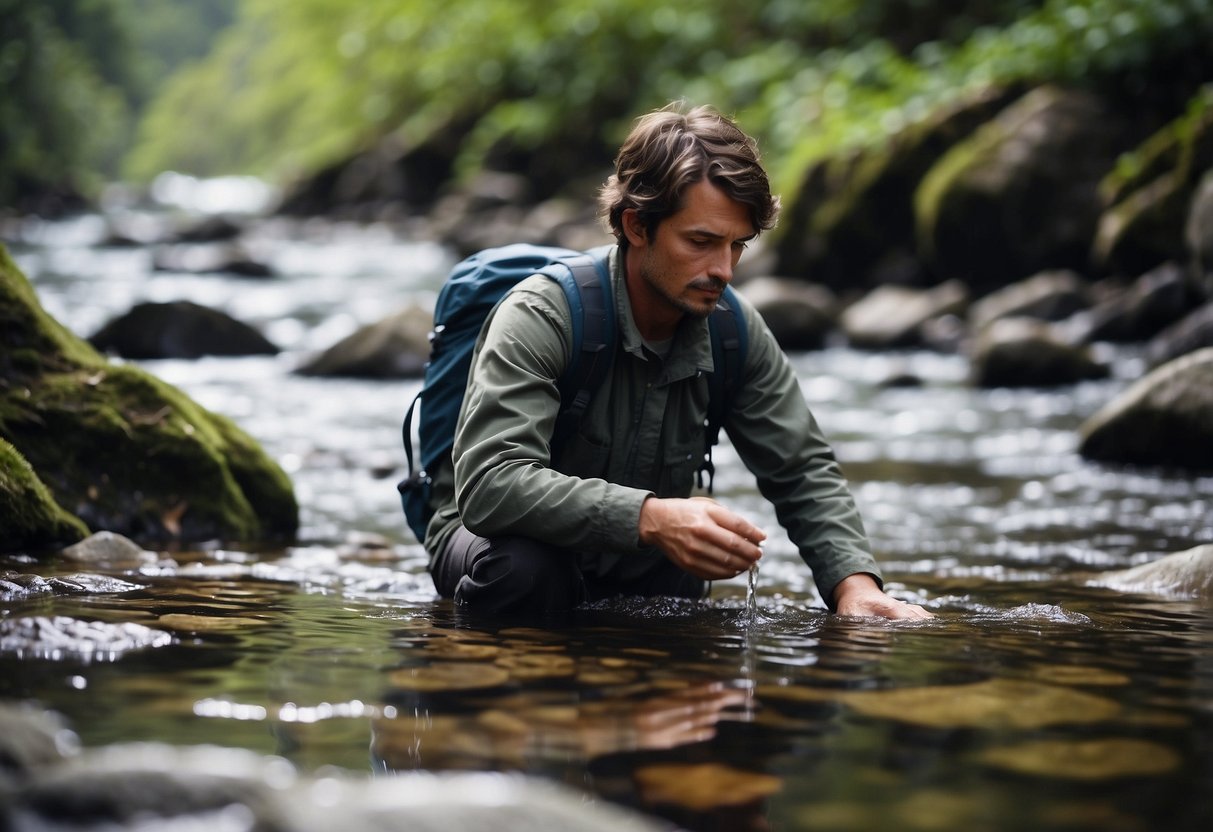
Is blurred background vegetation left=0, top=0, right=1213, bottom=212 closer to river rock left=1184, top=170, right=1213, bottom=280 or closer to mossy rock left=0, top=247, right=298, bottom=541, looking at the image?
river rock left=1184, top=170, right=1213, bottom=280

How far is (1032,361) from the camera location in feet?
38.8

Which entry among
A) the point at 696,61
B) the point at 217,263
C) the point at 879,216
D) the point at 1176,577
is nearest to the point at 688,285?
the point at 1176,577

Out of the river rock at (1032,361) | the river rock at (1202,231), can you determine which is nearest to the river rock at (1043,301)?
the river rock at (1032,361)

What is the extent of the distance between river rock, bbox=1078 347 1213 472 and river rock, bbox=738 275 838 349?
6180mm

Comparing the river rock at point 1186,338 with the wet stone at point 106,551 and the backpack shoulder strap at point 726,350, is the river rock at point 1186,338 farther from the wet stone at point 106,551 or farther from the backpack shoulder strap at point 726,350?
the wet stone at point 106,551

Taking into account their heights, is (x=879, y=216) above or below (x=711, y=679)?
above

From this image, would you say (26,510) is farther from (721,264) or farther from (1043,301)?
(1043,301)

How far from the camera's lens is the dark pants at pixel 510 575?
12.9 ft

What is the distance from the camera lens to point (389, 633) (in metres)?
3.75

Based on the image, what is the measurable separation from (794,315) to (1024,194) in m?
3.02

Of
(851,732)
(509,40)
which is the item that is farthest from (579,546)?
(509,40)

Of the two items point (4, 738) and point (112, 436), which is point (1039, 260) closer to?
point (112, 436)

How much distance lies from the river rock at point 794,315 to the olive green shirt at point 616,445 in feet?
33.5

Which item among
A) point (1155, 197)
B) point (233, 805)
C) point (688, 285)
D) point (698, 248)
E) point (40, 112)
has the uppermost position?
point (40, 112)
